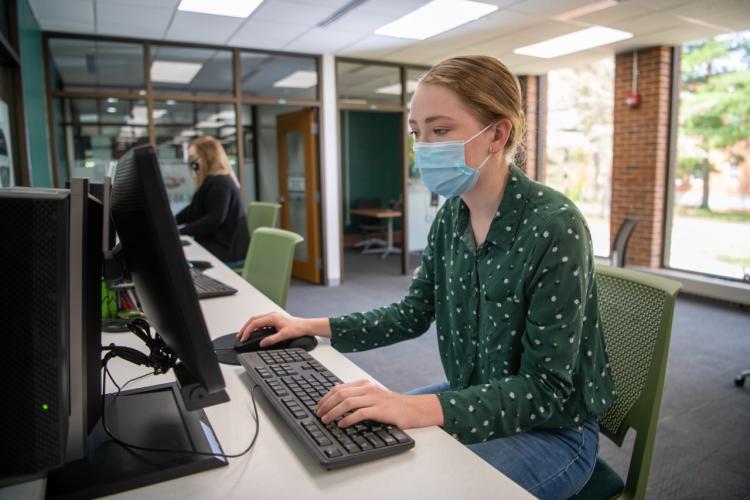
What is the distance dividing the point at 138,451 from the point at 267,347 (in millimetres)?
459

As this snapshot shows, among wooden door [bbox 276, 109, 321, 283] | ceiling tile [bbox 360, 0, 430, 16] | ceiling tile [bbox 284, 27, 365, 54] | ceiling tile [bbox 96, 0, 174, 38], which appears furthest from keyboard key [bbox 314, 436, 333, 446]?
wooden door [bbox 276, 109, 321, 283]

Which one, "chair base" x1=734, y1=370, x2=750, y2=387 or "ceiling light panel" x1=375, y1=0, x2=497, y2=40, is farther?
"ceiling light panel" x1=375, y1=0, x2=497, y2=40

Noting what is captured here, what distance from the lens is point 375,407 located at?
0.83 m

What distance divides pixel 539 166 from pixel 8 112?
586cm

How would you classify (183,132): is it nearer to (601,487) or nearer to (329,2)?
(329,2)

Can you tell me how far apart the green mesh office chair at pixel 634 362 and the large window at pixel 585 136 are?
4903 millimetres

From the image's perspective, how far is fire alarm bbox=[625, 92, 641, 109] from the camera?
546cm

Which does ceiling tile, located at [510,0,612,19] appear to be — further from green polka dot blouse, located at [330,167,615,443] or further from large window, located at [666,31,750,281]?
green polka dot blouse, located at [330,167,615,443]

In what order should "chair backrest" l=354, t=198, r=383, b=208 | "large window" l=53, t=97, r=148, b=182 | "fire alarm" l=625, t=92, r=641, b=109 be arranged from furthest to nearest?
"chair backrest" l=354, t=198, r=383, b=208, "fire alarm" l=625, t=92, r=641, b=109, "large window" l=53, t=97, r=148, b=182

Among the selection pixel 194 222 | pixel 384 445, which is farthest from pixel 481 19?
pixel 384 445

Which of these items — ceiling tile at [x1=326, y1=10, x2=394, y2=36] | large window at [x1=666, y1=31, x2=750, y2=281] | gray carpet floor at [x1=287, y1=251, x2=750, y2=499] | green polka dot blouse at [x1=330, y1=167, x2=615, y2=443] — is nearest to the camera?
green polka dot blouse at [x1=330, y1=167, x2=615, y2=443]

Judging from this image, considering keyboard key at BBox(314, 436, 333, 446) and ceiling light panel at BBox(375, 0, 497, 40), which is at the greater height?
ceiling light panel at BBox(375, 0, 497, 40)

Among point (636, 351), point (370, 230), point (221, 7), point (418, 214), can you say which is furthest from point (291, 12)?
point (370, 230)

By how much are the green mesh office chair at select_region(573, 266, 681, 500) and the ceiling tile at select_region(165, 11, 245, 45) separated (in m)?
4.03
